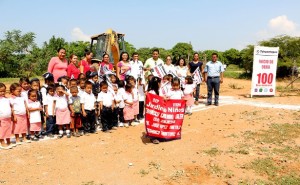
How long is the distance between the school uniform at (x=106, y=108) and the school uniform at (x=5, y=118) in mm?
1838

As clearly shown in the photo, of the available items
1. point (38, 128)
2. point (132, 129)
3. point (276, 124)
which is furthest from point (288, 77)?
point (38, 128)

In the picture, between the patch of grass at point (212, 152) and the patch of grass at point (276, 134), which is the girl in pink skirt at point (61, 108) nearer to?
the patch of grass at point (212, 152)

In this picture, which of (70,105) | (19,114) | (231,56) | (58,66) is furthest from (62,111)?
(231,56)

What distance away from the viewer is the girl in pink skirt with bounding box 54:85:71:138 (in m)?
6.55

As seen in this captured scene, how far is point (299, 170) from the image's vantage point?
520cm

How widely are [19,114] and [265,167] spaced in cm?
467

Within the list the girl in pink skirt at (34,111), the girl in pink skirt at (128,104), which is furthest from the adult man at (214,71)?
the girl in pink skirt at (34,111)

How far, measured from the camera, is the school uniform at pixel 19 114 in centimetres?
621

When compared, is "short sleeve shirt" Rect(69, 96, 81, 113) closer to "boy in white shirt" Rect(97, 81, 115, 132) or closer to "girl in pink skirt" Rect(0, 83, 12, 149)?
"boy in white shirt" Rect(97, 81, 115, 132)

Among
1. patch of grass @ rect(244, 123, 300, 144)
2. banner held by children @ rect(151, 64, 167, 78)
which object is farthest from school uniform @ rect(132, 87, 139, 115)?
patch of grass @ rect(244, 123, 300, 144)

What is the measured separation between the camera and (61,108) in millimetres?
6559

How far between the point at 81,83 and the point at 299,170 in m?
4.53

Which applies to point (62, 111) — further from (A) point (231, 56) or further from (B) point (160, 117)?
(A) point (231, 56)

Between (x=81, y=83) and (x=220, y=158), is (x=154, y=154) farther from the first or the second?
(x=81, y=83)
